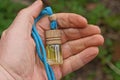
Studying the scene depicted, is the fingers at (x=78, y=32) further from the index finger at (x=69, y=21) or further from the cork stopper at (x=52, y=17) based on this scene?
the cork stopper at (x=52, y=17)

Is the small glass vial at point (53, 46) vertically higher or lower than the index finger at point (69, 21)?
lower

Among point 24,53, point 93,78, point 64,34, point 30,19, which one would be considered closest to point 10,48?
Result: point 24,53

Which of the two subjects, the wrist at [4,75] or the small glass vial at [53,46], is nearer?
the wrist at [4,75]

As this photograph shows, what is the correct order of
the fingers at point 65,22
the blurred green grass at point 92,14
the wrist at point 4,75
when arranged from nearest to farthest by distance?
1. the wrist at point 4,75
2. the fingers at point 65,22
3. the blurred green grass at point 92,14

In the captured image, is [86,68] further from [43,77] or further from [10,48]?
[10,48]

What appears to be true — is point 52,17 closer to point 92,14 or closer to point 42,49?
point 42,49

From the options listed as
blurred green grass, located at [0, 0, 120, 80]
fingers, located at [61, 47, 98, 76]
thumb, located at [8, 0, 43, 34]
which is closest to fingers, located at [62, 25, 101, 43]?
fingers, located at [61, 47, 98, 76]

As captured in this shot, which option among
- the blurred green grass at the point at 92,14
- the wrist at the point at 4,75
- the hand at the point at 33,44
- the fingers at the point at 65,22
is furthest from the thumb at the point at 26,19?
the blurred green grass at the point at 92,14
